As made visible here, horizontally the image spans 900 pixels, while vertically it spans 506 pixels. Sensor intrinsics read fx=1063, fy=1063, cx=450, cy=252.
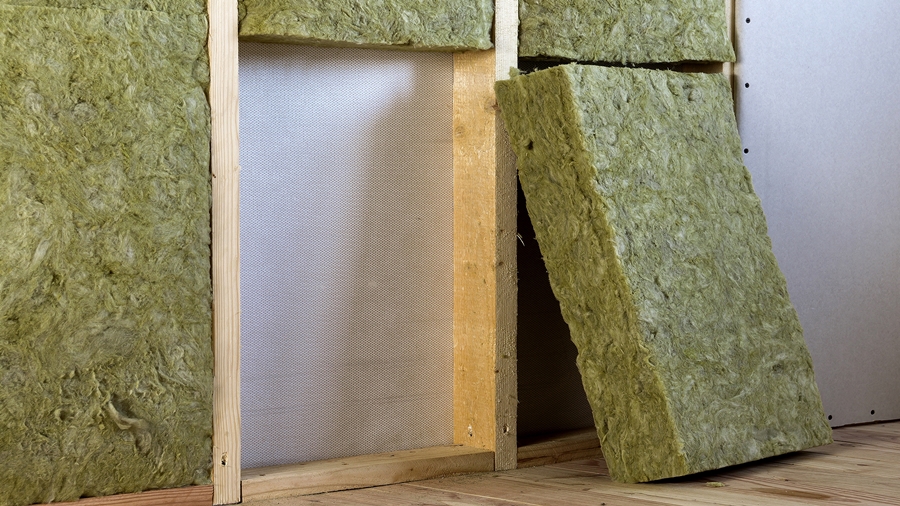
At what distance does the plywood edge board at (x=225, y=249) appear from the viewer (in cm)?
229

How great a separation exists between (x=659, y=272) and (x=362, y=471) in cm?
85

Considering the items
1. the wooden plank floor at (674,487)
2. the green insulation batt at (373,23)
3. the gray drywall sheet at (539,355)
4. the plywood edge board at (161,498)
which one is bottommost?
the wooden plank floor at (674,487)

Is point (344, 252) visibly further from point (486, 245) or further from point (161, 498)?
point (161, 498)

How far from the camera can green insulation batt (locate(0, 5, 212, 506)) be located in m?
2.06

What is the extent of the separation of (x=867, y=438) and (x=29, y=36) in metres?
2.46

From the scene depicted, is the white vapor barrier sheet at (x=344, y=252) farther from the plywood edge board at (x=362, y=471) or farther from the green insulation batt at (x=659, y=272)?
the green insulation batt at (x=659, y=272)

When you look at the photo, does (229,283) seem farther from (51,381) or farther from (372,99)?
(372,99)

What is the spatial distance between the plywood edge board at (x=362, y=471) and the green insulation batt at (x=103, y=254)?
17cm

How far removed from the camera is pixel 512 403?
275cm

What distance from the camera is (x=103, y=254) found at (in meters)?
2.14

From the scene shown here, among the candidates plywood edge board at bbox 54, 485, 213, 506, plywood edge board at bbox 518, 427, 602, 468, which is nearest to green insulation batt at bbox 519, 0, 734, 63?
plywood edge board at bbox 518, 427, 602, 468

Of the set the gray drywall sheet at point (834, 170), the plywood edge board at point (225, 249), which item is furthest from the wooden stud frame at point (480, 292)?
the gray drywall sheet at point (834, 170)

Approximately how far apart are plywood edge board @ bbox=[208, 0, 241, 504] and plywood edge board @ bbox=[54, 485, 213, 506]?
3 centimetres

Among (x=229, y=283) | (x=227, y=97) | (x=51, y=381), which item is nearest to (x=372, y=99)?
(x=227, y=97)
